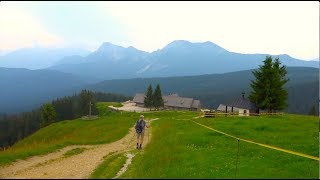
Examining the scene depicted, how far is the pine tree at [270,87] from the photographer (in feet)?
224

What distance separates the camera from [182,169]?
66.5 feet

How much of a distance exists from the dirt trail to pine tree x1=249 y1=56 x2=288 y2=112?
42.5 m

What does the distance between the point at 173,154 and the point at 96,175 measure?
5675 mm

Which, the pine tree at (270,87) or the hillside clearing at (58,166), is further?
the pine tree at (270,87)

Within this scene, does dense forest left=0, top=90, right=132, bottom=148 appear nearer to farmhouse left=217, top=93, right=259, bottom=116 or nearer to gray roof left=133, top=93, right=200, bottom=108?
gray roof left=133, top=93, right=200, bottom=108

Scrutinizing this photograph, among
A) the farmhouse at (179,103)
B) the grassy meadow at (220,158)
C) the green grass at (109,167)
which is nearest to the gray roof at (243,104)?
the grassy meadow at (220,158)

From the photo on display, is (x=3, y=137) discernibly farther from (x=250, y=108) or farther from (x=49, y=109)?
(x=250, y=108)

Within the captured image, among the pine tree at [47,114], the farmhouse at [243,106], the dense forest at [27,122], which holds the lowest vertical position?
the dense forest at [27,122]

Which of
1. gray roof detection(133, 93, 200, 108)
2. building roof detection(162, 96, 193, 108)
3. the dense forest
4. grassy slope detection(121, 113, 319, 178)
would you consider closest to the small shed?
grassy slope detection(121, 113, 319, 178)

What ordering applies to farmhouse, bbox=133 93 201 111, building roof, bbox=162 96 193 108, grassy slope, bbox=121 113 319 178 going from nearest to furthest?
grassy slope, bbox=121 113 319 178 → farmhouse, bbox=133 93 201 111 → building roof, bbox=162 96 193 108

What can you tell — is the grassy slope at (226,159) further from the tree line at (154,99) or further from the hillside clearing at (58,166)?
the tree line at (154,99)

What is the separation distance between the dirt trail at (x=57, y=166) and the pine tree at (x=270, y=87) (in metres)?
42.5

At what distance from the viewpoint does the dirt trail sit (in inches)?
876

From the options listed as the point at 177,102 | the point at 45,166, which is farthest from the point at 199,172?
the point at 177,102
